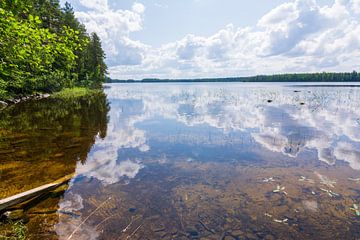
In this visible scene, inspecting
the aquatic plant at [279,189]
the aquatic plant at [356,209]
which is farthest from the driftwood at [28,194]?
the aquatic plant at [356,209]

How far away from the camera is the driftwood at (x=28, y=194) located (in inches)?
183

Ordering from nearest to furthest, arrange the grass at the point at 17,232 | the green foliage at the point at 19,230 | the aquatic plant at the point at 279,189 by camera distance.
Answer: the grass at the point at 17,232 < the green foliage at the point at 19,230 < the aquatic plant at the point at 279,189

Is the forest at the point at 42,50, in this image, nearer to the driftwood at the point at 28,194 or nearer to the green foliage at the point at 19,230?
the driftwood at the point at 28,194

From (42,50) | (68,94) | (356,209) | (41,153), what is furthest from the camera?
(68,94)

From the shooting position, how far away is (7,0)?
559cm

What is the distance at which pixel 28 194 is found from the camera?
517cm

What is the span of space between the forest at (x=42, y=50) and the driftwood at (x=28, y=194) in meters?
3.31

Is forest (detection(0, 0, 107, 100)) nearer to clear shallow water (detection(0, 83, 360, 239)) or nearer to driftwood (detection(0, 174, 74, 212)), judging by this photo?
driftwood (detection(0, 174, 74, 212))

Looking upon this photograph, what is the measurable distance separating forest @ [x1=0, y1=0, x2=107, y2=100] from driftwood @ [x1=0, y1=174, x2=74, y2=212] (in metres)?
3.31

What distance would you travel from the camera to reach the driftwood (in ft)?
15.2

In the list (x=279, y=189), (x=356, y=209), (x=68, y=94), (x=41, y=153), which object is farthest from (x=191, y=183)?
(x=68, y=94)

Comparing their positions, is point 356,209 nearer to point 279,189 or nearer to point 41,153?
point 279,189

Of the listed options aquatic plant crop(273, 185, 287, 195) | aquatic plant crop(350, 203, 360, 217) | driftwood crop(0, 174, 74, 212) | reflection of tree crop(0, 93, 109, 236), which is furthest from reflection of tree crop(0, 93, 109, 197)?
aquatic plant crop(350, 203, 360, 217)

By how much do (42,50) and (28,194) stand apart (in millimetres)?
3833
